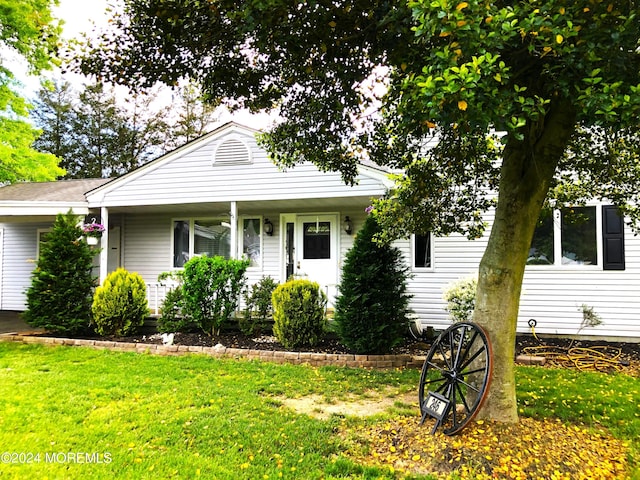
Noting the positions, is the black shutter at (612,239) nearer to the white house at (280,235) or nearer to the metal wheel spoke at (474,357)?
the white house at (280,235)

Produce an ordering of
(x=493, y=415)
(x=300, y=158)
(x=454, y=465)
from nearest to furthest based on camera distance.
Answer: (x=454, y=465)
(x=493, y=415)
(x=300, y=158)

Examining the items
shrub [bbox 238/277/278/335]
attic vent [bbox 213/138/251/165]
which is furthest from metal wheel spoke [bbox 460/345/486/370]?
attic vent [bbox 213/138/251/165]

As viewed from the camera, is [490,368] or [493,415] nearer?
[490,368]

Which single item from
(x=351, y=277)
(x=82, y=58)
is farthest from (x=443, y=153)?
(x=82, y=58)

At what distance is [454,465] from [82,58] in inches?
182

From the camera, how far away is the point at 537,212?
3.46 m

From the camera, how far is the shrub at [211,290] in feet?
24.1

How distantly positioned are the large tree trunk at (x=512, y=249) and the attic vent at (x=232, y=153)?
6200 millimetres

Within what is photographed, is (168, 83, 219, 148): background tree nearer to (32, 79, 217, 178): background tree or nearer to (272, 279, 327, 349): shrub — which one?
(32, 79, 217, 178): background tree

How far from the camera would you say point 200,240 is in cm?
1088

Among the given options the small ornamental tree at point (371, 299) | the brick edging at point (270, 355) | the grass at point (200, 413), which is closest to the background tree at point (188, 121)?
the brick edging at point (270, 355)

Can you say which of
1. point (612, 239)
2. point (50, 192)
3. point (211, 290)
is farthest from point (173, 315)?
point (612, 239)

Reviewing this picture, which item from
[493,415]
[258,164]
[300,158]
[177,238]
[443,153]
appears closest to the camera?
[493,415]

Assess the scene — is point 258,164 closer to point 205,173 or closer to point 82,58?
point 205,173
